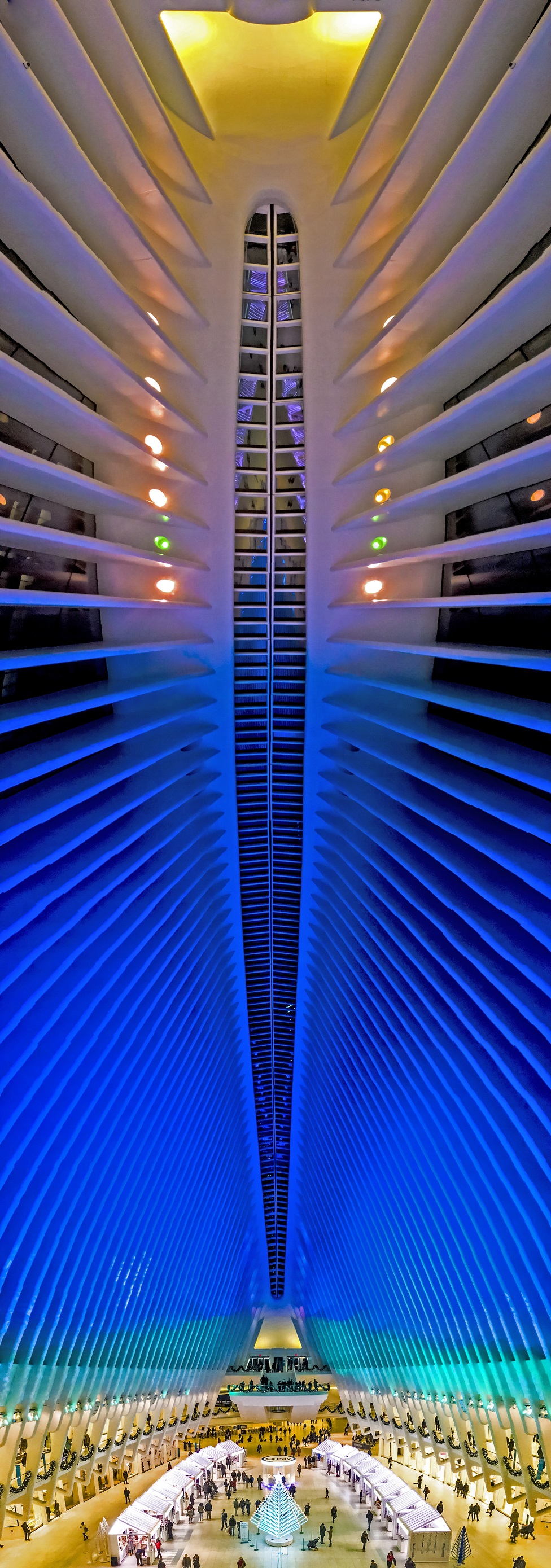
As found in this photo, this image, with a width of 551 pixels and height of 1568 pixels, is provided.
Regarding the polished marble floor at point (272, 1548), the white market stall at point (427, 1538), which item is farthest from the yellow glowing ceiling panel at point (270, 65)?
the white market stall at point (427, 1538)

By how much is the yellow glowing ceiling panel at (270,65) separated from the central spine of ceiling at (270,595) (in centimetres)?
95

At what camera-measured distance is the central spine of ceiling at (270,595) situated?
11.3 metres

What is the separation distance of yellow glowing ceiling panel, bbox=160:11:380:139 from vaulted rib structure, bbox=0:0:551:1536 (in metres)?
0.04

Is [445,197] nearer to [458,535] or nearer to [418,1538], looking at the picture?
[458,535]

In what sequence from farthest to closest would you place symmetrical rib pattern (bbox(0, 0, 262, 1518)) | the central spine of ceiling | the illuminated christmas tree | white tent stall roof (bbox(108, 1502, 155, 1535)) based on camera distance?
the illuminated christmas tree, white tent stall roof (bbox(108, 1502, 155, 1535)), the central spine of ceiling, symmetrical rib pattern (bbox(0, 0, 262, 1518))

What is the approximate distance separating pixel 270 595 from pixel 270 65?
698cm

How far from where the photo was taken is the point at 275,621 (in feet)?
49.8

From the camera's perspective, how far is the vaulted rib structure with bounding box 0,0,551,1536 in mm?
8312

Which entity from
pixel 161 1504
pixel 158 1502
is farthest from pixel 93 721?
pixel 158 1502

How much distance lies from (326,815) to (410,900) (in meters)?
5.65

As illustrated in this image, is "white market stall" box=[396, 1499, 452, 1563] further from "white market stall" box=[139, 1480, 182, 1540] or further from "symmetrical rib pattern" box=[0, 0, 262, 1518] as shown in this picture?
"symmetrical rib pattern" box=[0, 0, 262, 1518]

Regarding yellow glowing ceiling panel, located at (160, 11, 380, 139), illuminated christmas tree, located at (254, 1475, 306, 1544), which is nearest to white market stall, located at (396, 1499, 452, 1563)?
illuminated christmas tree, located at (254, 1475, 306, 1544)

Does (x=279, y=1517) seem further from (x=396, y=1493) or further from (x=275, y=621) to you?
(x=275, y=621)

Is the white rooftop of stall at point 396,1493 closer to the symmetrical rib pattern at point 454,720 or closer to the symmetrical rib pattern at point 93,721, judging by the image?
the symmetrical rib pattern at point 454,720
